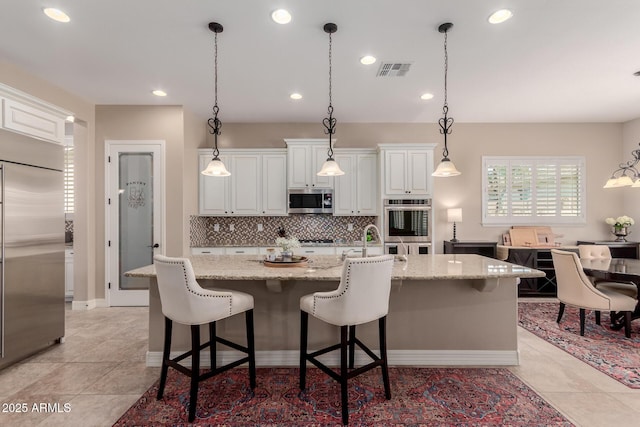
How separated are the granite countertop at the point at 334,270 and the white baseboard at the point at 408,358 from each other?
0.76m

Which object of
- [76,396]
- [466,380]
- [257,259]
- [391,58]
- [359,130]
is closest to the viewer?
[76,396]

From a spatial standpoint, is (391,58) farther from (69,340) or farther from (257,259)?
(69,340)

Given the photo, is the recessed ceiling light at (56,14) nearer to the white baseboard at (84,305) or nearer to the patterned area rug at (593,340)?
the white baseboard at (84,305)

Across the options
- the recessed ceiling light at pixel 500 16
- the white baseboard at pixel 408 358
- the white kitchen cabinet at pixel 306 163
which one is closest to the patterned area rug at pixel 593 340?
the white baseboard at pixel 408 358

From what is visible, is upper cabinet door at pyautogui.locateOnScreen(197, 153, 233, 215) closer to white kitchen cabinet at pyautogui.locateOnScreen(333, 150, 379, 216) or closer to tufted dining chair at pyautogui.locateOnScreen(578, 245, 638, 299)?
white kitchen cabinet at pyautogui.locateOnScreen(333, 150, 379, 216)

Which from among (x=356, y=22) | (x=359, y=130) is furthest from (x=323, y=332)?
(x=359, y=130)

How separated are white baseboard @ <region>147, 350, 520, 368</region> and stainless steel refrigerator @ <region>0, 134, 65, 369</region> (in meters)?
1.16

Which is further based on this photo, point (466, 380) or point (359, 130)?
point (359, 130)

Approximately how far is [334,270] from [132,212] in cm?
351

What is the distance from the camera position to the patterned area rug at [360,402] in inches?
79.4

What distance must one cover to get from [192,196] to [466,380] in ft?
14.1

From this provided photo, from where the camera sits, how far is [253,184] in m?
5.22

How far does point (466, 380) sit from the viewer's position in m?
2.50

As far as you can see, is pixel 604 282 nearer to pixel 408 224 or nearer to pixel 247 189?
pixel 408 224
